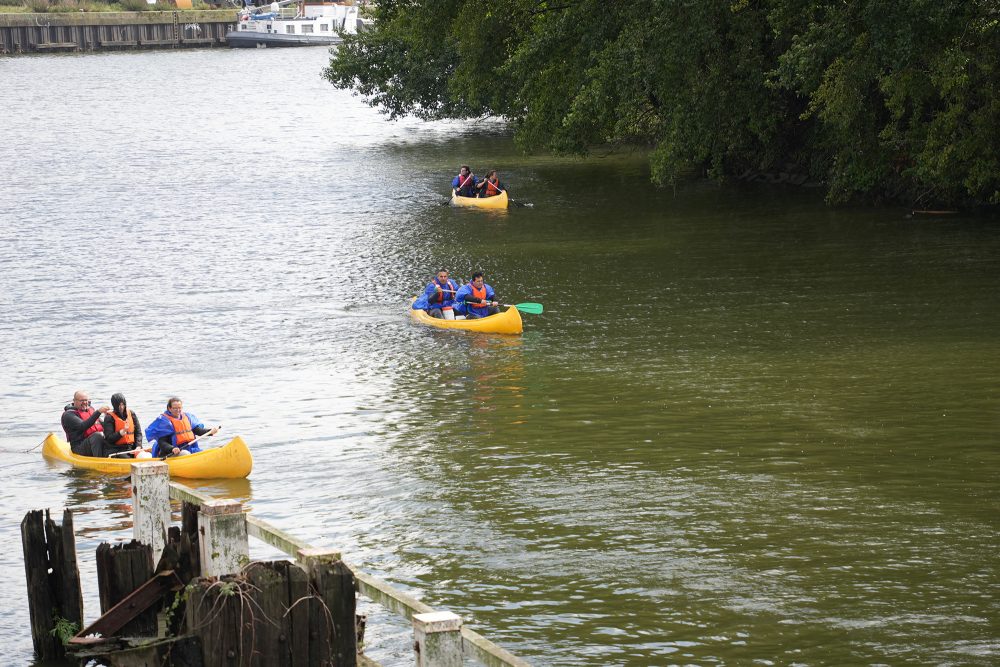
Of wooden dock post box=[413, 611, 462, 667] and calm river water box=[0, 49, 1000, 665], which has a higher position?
wooden dock post box=[413, 611, 462, 667]

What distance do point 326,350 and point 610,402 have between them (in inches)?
260

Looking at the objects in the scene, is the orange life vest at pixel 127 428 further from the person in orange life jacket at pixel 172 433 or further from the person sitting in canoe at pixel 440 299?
the person sitting in canoe at pixel 440 299

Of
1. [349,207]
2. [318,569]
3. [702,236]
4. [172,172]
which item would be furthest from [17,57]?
[318,569]

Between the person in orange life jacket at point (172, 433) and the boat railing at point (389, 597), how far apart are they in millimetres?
6627

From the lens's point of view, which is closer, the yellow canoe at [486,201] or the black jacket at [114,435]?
the black jacket at [114,435]

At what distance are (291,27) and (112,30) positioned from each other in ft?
64.1

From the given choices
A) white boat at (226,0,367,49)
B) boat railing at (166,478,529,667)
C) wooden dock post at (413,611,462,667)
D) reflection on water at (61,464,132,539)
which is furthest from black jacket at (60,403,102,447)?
white boat at (226,0,367,49)

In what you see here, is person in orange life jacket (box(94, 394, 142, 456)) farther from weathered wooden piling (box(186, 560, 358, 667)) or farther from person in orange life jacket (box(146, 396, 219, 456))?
weathered wooden piling (box(186, 560, 358, 667))

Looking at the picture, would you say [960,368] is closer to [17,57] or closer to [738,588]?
A: [738,588]

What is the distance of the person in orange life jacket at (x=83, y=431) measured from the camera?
1848 centimetres

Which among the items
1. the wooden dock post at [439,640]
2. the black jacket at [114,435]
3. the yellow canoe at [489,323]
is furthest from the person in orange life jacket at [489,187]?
the wooden dock post at [439,640]

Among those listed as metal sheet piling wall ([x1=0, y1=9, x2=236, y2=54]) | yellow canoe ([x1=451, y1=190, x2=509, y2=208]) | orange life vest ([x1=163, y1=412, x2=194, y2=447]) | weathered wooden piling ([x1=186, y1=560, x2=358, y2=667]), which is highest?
metal sheet piling wall ([x1=0, y1=9, x2=236, y2=54])

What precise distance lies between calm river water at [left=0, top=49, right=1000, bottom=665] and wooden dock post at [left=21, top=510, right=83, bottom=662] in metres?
0.86

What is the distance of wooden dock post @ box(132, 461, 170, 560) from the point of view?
1078 centimetres
